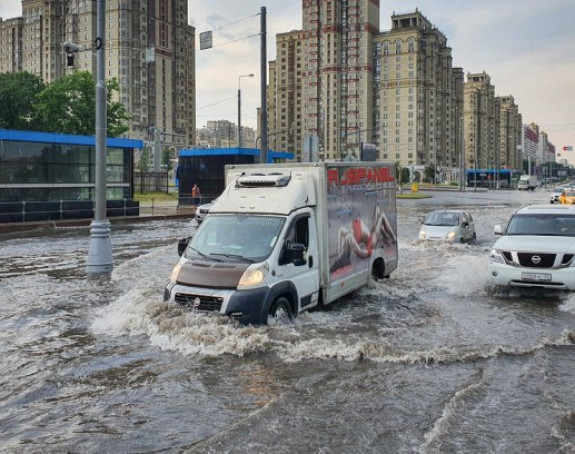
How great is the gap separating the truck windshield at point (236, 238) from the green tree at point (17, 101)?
198ft

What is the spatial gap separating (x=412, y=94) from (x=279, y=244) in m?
142

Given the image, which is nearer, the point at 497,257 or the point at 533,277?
the point at 533,277

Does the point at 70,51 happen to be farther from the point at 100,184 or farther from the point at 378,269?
the point at 378,269

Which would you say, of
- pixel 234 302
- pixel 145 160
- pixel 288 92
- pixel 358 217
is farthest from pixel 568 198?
pixel 288 92

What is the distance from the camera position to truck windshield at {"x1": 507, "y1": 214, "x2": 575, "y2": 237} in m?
12.6

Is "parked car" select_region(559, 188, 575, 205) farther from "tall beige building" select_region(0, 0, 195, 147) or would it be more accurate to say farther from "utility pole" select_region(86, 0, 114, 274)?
"tall beige building" select_region(0, 0, 195, 147)

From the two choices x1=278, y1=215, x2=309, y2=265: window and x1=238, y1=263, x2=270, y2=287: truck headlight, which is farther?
x1=278, y1=215, x2=309, y2=265: window

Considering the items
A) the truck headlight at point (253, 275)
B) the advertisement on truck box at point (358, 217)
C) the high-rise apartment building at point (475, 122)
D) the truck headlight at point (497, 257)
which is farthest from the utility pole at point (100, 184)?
the high-rise apartment building at point (475, 122)

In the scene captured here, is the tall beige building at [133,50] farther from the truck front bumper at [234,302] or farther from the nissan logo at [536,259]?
the truck front bumper at [234,302]

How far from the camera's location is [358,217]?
38.5 ft

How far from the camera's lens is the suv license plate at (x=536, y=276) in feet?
37.4

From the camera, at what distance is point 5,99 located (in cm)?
6519

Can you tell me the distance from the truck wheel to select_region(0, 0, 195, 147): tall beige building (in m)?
123

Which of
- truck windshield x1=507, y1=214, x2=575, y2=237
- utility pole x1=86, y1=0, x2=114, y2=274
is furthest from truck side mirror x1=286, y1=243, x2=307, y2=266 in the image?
utility pole x1=86, y1=0, x2=114, y2=274
